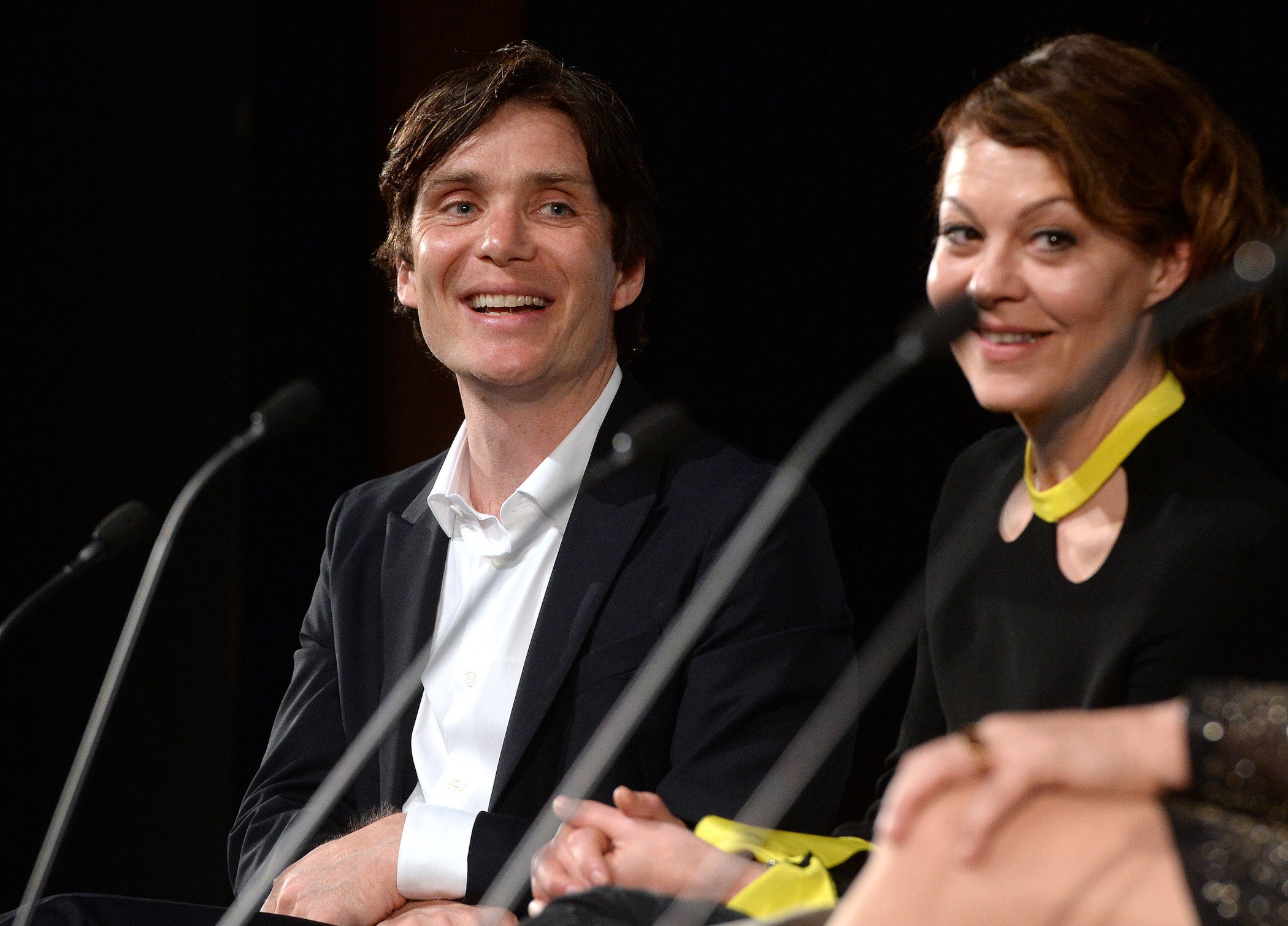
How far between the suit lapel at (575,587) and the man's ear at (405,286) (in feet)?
1.47

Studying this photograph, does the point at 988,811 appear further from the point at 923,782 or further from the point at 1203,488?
the point at 1203,488

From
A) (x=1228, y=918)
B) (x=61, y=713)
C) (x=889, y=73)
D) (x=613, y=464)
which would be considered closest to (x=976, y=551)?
(x=613, y=464)

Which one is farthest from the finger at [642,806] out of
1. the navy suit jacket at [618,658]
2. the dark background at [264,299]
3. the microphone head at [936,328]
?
the dark background at [264,299]

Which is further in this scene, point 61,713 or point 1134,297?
point 61,713

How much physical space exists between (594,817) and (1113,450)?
0.61 m

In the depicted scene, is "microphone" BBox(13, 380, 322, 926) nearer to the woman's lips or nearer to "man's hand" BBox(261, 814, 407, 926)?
"man's hand" BBox(261, 814, 407, 926)

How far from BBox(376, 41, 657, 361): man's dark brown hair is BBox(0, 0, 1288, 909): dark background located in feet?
3.64

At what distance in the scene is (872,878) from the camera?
79cm

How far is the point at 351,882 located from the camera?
1.60 m

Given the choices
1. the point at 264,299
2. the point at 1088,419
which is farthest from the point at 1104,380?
the point at 264,299

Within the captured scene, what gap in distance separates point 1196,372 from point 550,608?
803 millimetres

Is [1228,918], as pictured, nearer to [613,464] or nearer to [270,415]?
[613,464]

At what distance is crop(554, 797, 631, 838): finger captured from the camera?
138cm

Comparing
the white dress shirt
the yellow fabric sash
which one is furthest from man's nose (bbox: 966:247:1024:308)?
the white dress shirt
